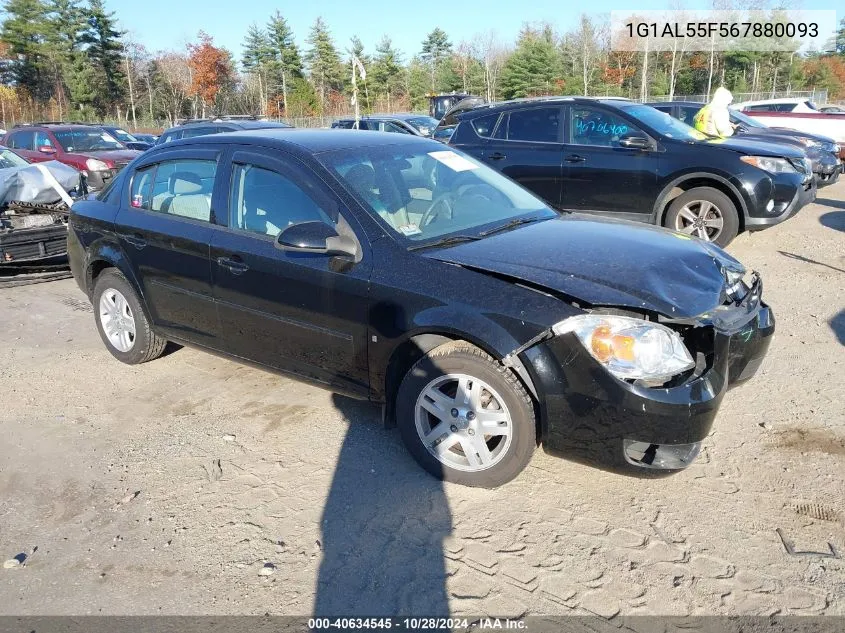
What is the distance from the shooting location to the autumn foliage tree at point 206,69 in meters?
57.9

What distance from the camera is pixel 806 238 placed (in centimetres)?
873

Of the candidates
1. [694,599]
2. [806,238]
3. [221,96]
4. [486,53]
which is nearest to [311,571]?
[694,599]

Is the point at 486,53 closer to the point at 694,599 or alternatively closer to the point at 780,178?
the point at 780,178

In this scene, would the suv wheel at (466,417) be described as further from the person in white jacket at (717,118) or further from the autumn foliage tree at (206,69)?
the autumn foliage tree at (206,69)

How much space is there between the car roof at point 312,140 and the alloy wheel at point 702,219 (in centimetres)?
408

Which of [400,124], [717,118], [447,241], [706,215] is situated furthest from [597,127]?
[400,124]

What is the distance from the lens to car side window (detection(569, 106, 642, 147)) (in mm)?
7883

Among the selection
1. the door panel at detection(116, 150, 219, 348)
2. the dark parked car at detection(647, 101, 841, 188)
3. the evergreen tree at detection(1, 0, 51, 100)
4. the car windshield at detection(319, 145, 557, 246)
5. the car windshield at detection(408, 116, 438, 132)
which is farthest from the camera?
the evergreen tree at detection(1, 0, 51, 100)

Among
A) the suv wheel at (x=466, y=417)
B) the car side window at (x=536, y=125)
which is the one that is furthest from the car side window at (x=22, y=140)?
the suv wheel at (x=466, y=417)

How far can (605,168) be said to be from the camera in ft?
25.8

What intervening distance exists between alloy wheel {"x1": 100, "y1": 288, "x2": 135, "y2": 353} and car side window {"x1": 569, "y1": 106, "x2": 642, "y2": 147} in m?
5.39

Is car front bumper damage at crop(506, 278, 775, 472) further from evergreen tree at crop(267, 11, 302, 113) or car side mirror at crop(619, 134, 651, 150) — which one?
evergreen tree at crop(267, 11, 302, 113)

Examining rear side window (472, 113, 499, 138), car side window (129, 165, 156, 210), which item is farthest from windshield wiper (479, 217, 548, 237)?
rear side window (472, 113, 499, 138)

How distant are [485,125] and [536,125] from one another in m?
0.71
